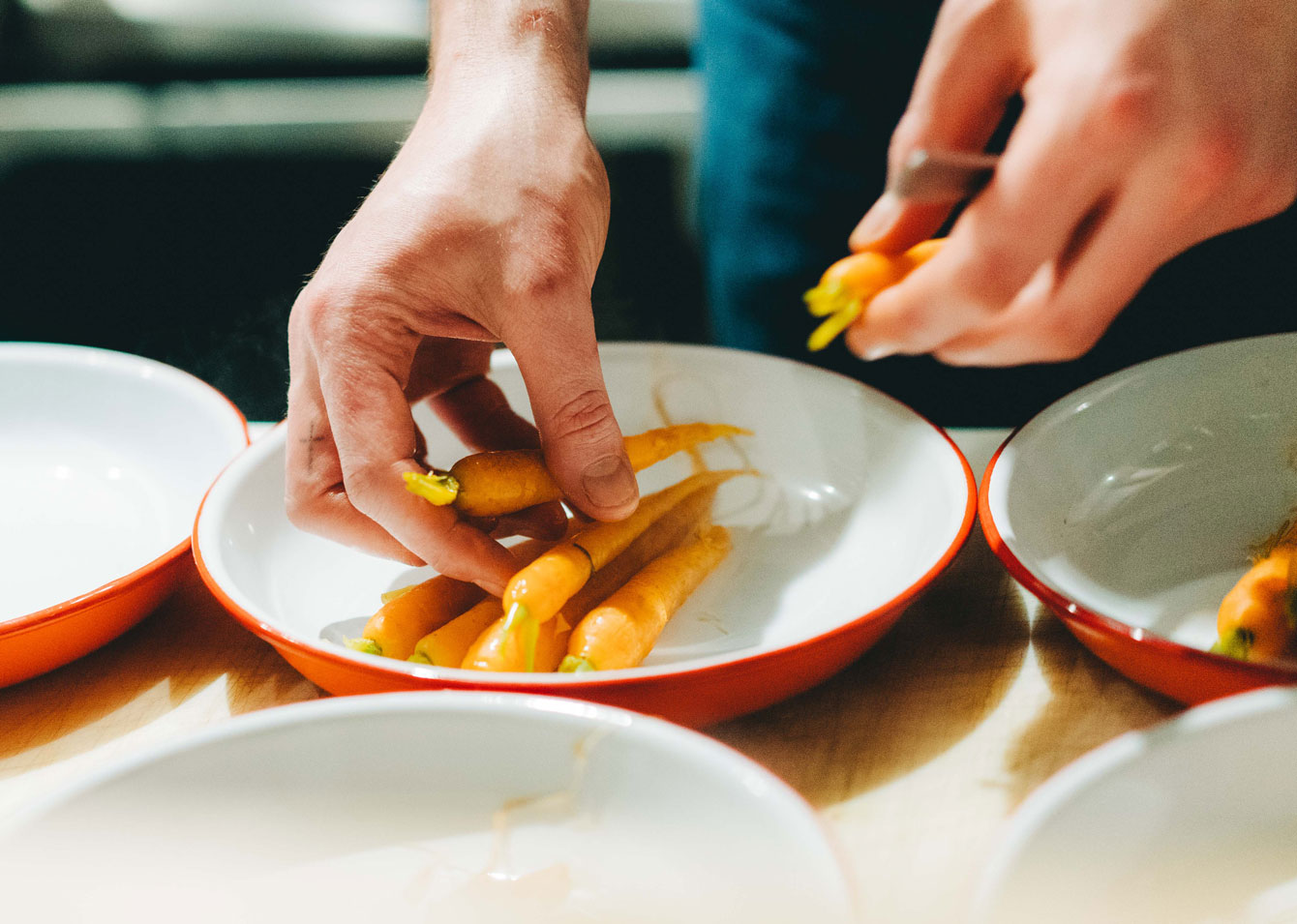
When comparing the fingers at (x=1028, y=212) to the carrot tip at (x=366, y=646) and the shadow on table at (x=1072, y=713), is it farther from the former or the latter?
the carrot tip at (x=366, y=646)

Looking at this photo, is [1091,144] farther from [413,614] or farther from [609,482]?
[413,614]

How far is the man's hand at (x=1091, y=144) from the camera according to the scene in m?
0.54

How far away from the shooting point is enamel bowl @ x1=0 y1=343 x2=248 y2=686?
2.68ft

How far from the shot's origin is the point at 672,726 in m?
0.58

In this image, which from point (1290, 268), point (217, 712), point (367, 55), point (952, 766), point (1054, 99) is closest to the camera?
point (1054, 99)

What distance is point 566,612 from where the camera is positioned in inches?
35.8

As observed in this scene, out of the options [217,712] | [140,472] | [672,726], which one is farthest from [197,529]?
[672,726]

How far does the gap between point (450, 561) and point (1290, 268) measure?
1132 millimetres

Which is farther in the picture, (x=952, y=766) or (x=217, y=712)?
(x=217, y=712)

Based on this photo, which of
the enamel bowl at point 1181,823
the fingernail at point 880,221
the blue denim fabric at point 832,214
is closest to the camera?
the enamel bowl at point 1181,823

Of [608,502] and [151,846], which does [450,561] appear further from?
[151,846]

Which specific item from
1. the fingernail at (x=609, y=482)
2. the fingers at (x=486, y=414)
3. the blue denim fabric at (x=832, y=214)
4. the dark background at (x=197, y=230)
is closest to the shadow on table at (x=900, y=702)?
the fingernail at (x=609, y=482)

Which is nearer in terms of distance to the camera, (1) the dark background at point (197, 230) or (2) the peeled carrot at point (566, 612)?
(2) the peeled carrot at point (566, 612)

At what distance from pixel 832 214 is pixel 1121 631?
95cm
